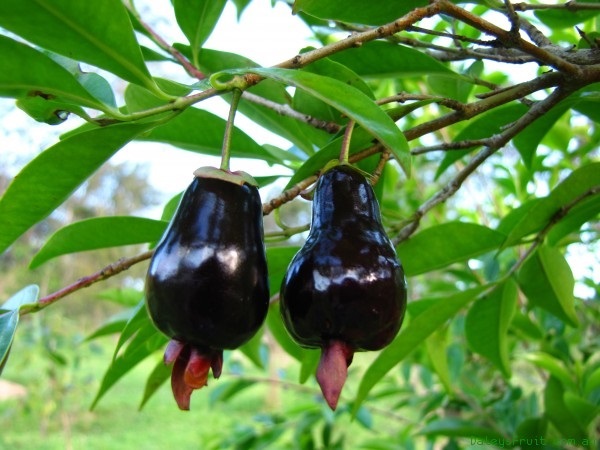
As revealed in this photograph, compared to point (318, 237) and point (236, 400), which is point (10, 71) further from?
point (236, 400)

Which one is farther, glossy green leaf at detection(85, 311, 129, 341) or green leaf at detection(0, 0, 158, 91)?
glossy green leaf at detection(85, 311, 129, 341)

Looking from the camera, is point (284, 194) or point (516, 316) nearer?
point (284, 194)

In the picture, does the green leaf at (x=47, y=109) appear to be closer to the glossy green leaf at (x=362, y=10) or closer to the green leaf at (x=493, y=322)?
the glossy green leaf at (x=362, y=10)

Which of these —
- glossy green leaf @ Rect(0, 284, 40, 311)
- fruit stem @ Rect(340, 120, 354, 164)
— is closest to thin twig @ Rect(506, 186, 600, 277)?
fruit stem @ Rect(340, 120, 354, 164)

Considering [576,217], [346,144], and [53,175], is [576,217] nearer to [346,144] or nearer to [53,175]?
[346,144]

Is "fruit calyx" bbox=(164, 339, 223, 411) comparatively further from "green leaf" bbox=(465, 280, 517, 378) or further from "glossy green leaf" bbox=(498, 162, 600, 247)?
"green leaf" bbox=(465, 280, 517, 378)

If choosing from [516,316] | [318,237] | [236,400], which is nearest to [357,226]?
[318,237]

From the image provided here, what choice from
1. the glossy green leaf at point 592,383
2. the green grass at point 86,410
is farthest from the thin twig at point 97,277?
the green grass at point 86,410
